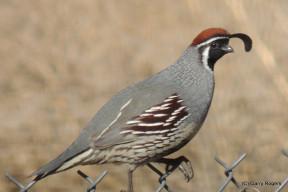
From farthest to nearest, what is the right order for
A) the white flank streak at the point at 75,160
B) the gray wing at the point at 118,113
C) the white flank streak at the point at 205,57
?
the white flank streak at the point at 205,57
the gray wing at the point at 118,113
the white flank streak at the point at 75,160

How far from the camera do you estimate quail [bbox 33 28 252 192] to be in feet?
15.6

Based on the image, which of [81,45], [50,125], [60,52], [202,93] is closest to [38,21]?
[81,45]

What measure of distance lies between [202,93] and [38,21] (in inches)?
176

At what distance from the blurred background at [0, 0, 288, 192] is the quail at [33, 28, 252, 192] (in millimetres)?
1083

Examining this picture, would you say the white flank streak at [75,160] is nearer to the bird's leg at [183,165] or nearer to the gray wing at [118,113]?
the gray wing at [118,113]

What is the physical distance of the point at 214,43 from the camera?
4.96m

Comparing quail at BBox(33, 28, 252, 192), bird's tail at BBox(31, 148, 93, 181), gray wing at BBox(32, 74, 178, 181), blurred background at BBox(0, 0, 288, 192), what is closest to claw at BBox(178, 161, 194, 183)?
quail at BBox(33, 28, 252, 192)

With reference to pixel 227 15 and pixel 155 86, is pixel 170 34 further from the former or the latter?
pixel 155 86

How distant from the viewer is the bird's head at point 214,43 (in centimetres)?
493

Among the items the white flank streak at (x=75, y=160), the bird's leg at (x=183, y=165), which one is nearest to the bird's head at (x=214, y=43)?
the bird's leg at (x=183, y=165)

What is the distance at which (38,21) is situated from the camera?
9.12 meters

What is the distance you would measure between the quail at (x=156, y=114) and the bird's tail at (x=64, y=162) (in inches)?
1.7

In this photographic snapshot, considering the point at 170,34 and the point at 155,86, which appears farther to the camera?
the point at 170,34

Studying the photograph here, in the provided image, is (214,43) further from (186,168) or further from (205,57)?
(186,168)
